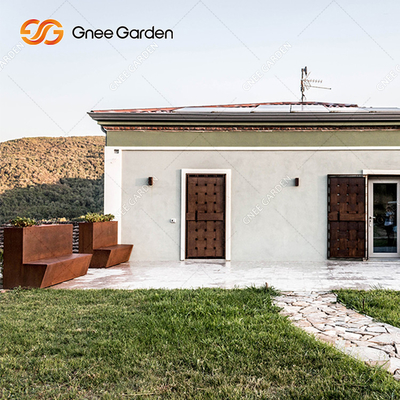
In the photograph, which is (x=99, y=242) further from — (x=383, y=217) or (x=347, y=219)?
(x=383, y=217)

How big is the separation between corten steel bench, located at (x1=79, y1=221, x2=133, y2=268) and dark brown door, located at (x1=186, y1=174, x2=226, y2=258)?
177 cm

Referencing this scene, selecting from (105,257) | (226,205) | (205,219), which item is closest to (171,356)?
(105,257)

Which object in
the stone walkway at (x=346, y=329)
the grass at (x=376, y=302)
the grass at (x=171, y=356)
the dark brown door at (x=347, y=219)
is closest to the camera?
the grass at (x=171, y=356)

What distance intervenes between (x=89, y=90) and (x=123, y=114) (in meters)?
4.72

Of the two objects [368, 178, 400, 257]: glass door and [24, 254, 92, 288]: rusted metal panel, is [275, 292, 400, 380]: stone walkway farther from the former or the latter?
[368, 178, 400, 257]: glass door

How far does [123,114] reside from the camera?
402 inches

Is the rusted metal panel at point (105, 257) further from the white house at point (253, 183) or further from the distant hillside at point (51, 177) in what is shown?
the distant hillside at point (51, 177)

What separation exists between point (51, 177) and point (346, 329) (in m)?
28.5

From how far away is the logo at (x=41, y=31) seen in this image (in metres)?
10.4

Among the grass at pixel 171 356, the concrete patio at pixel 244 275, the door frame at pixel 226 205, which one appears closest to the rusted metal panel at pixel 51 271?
the concrete patio at pixel 244 275

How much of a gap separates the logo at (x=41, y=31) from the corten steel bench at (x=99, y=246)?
17.1ft

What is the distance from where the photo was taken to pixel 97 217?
30.6ft

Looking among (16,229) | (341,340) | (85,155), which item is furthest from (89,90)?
(85,155)

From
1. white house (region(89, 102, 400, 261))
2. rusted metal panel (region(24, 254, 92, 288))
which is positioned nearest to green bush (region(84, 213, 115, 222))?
white house (region(89, 102, 400, 261))
